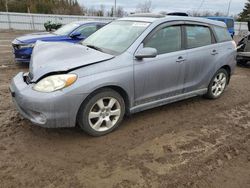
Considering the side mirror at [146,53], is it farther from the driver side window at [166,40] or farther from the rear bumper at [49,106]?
the rear bumper at [49,106]

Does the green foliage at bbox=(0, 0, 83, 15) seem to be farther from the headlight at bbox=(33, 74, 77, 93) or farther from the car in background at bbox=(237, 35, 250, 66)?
the headlight at bbox=(33, 74, 77, 93)

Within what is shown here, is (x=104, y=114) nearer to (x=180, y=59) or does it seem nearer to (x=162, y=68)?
(x=162, y=68)

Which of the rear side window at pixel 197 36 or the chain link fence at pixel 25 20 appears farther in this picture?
the chain link fence at pixel 25 20

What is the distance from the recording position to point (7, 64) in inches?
343

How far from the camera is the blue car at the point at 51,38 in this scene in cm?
808

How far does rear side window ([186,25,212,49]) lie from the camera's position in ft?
15.7

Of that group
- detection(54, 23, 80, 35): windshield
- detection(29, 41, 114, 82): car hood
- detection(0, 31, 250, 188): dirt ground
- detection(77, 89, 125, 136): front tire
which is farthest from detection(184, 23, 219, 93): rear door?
detection(54, 23, 80, 35): windshield

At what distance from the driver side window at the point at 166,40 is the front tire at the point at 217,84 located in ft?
4.45

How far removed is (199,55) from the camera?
4.87 metres

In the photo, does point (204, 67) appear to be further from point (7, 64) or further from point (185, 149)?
point (7, 64)

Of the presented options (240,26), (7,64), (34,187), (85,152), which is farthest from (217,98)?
(240,26)

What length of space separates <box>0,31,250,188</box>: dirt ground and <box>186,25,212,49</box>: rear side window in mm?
1305

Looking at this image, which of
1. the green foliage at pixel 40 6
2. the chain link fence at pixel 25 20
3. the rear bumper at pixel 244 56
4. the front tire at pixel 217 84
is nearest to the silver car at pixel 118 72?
the front tire at pixel 217 84

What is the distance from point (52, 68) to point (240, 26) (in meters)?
32.8
